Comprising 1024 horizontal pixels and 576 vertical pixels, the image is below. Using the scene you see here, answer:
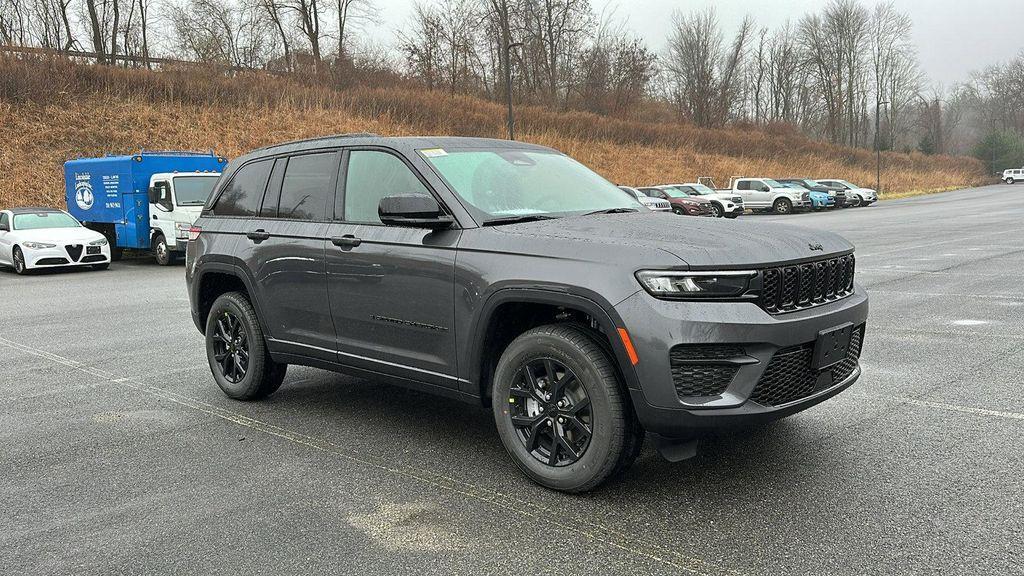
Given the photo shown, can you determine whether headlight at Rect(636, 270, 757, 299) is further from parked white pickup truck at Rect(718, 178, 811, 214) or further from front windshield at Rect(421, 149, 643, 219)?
parked white pickup truck at Rect(718, 178, 811, 214)

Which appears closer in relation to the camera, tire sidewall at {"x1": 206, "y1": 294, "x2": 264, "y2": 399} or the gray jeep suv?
the gray jeep suv

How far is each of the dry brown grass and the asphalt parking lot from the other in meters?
25.1

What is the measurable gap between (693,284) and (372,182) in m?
2.26

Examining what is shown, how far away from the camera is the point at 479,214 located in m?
4.22

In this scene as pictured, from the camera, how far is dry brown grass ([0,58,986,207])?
28438 millimetres

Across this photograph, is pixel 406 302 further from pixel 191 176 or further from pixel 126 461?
pixel 191 176

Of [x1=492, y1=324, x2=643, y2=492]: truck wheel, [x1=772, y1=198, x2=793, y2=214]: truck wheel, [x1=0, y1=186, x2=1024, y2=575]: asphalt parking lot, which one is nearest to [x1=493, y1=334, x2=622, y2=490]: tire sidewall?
[x1=492, y1=324, x2=643, y2=492]: truck wheel

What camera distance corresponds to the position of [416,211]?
405 centimetres

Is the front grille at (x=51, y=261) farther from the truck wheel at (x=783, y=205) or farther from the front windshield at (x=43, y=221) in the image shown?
the truck wheel at (x=783, y=205)

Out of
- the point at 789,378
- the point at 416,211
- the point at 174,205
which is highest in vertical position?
the point at 174,205

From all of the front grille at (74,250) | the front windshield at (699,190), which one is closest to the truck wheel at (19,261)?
the front grille at (74,250)

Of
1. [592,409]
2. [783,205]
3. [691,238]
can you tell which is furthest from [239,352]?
[783,205]

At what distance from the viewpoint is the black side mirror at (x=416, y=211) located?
4066 millimetres

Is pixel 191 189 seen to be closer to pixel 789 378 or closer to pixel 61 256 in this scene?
pixel 61 256
